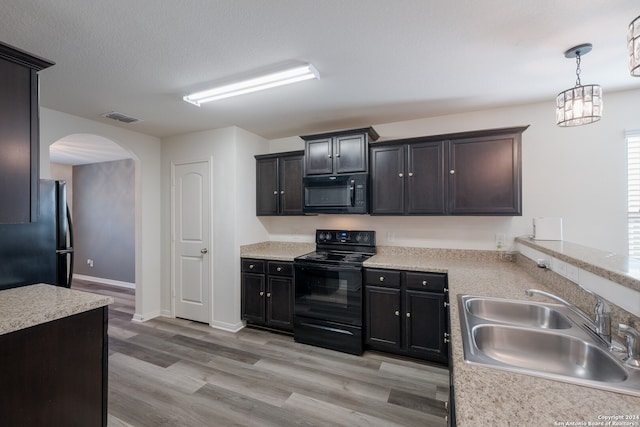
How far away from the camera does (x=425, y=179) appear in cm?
290

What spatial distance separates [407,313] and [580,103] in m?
2.09

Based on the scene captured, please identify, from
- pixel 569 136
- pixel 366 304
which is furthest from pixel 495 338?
pixel 569 136

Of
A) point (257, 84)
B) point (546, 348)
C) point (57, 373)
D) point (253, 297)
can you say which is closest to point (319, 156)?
point (257, 84)

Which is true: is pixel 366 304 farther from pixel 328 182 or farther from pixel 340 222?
pixel 328 182

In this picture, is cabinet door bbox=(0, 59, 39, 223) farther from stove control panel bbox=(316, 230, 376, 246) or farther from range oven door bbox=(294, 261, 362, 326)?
stove control panel bbox=(316, 230, 376, 246)

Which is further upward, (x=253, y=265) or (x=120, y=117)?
Result: (x=120, y=117)

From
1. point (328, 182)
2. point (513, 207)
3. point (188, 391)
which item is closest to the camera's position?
point (188, 391)

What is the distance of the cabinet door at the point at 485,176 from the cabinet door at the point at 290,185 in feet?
5.76

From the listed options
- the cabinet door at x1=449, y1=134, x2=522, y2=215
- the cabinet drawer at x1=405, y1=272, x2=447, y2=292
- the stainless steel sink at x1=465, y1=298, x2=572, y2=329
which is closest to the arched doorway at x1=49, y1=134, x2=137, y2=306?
the cabinet drawer at x1=405, y1=272, x2=447, y2=292

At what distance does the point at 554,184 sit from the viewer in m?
2.74

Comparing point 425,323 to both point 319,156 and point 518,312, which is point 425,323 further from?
point 319,156

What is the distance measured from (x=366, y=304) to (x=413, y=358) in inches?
26.8

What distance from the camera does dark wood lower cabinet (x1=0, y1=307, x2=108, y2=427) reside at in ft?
4.05

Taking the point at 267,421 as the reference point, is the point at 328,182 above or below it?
above
